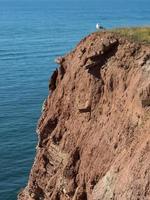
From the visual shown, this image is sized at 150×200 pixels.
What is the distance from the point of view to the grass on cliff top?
103 ft

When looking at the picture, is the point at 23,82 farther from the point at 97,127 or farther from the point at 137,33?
the point at 97,127

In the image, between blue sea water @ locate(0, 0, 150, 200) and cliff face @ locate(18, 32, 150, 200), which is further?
blue sea water @ locate(0, 0, 150, 200)

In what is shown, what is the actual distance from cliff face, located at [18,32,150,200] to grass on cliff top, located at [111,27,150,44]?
2.07 feet

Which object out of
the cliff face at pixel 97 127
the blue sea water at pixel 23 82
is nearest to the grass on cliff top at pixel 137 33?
the cliff face at pixel 97 127

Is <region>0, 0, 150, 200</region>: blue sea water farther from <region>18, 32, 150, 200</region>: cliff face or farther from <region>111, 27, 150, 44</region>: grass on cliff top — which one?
<region>111, 27, 150, 44</region>: grass on cliff top

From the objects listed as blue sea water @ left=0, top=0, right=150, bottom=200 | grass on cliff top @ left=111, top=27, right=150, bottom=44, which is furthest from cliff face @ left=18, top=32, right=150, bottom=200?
blue sea water @ left=0, top=0, right=150, bottom=200

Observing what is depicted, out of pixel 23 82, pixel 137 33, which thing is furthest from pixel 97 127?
pixel 23 82

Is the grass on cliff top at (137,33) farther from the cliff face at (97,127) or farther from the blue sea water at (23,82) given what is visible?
the blue sea water at (23,82)

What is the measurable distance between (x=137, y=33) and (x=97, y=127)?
5.81 m

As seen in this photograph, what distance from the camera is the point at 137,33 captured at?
32531mm

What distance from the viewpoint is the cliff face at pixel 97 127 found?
2727cm

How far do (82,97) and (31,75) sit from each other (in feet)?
179

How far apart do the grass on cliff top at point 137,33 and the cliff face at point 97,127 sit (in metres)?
0.63

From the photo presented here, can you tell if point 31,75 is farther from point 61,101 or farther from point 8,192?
point 61,101
